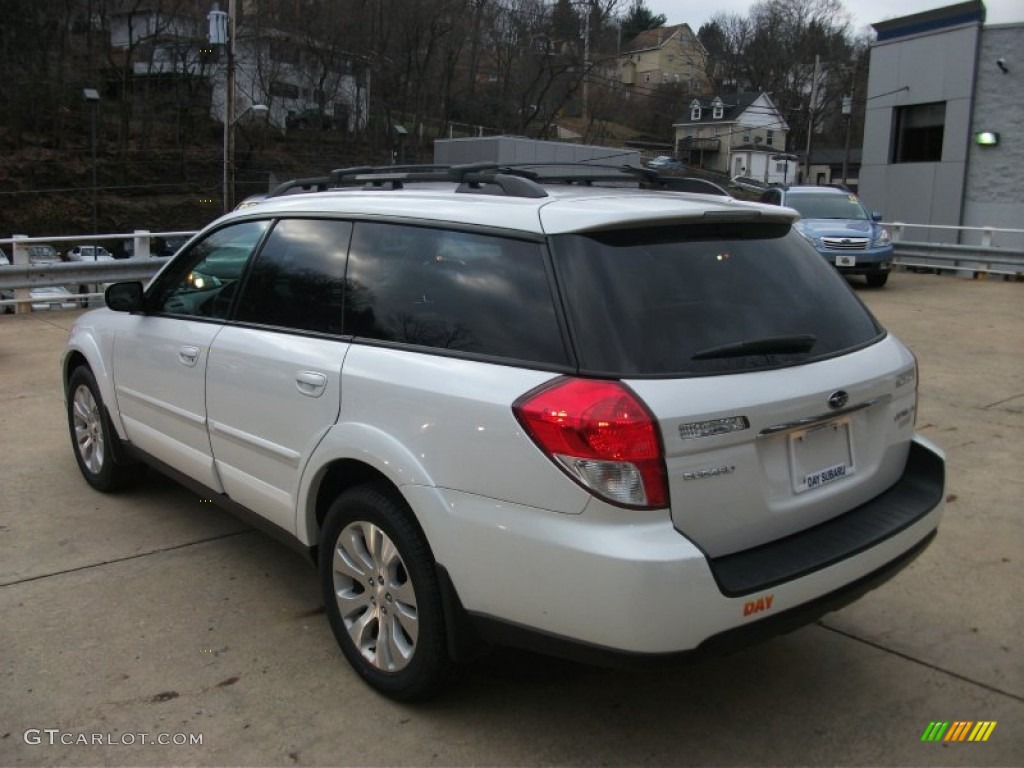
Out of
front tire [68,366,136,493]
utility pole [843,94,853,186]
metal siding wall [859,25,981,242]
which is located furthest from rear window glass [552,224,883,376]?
utility pole [843,94,853,186]

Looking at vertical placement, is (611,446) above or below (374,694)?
above

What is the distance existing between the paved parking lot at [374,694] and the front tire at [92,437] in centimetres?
27

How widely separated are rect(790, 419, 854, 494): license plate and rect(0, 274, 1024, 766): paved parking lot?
2.25 ft

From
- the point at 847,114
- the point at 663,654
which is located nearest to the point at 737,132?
the point at 847,114

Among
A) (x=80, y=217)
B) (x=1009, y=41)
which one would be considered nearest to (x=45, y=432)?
(x=1009, y=41)

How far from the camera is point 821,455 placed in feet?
9.25

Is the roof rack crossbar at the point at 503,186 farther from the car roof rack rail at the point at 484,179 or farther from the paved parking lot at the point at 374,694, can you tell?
the paved parking lot at the point at 374,694

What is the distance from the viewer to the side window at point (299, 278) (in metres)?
3.41

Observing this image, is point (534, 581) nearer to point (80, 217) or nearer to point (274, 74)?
point (80, 217)

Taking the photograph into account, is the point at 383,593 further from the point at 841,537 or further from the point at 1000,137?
the point at 1000,137

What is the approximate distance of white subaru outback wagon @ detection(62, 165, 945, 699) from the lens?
2.44 m

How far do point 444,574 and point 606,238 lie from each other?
1150mm

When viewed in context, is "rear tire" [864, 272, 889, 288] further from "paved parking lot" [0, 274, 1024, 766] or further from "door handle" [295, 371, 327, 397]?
"door handle" [295, 371, 327, 397]

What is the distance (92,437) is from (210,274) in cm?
162
